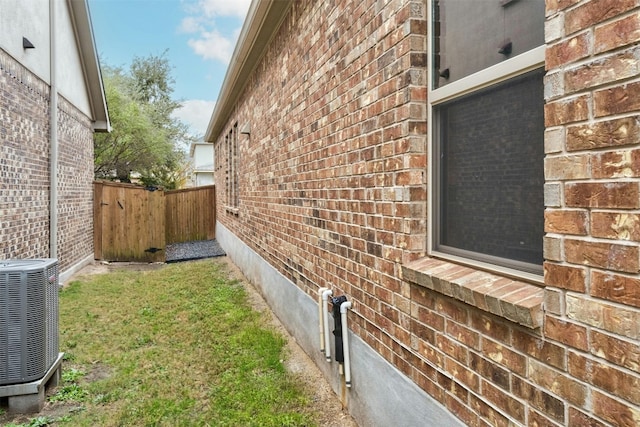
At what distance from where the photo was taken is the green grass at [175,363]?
129 inches

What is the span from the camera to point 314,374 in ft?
12.5

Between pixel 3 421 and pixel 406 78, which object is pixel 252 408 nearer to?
pixel 3 421

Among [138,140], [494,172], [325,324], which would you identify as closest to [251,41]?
[325,324]

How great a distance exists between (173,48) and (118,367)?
32.7 metres

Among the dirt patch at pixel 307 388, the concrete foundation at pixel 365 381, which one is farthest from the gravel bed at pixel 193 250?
the concrete foundation at pixel 365 381

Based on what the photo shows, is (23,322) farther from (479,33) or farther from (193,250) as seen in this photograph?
(193,250)

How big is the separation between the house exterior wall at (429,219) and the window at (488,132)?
9 cm

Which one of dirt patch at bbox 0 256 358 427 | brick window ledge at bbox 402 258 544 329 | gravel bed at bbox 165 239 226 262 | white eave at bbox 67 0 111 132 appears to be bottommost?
dirt patch at bbox 0 256 358 427

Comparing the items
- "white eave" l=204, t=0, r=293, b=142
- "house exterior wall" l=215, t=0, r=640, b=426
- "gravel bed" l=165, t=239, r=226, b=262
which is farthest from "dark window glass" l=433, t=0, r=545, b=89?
"gravel bed" l=165, t=239, r=226, b=262

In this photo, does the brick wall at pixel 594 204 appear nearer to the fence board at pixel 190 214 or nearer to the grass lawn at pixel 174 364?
the grass lawn at pixel 174 364

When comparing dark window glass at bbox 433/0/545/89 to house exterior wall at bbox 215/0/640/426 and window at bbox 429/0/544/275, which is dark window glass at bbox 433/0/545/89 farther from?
house exterior wall at bbox 215/0/640/426

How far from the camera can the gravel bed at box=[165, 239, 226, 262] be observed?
11.3 meters

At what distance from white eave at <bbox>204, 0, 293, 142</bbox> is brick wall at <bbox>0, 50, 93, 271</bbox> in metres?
3.10

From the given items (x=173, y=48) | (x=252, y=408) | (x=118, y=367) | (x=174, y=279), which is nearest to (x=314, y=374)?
(x=252, y=408)
